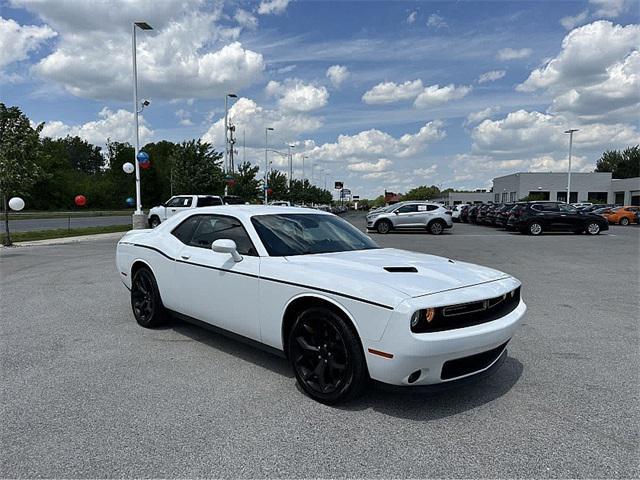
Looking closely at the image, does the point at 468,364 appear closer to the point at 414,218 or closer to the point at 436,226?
the point at 436,226

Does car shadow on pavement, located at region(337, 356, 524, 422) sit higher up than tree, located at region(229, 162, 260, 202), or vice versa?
tree, located at region(229, 162, 260, 202)

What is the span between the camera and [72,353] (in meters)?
4.91

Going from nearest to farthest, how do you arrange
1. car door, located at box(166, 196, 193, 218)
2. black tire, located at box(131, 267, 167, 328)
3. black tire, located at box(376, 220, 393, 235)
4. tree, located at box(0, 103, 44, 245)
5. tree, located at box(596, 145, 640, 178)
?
black tire, located at box(131, 267, 167, 328), tree, located at box(0, 103, 44, 245), car door, located at box(166, 196, 193, 218), black tire, located at box(376, 220, 393, 235), tree, located at box(596, 145, 640, 178)

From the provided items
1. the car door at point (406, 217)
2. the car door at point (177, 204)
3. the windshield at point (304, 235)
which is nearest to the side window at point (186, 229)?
the windshield at point (304, 235)

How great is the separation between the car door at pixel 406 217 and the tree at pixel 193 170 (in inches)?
531

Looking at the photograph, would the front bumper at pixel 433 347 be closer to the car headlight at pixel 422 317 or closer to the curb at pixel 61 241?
the car headlight at pixel 422 317

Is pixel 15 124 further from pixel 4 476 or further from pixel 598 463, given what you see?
pixel 598 463

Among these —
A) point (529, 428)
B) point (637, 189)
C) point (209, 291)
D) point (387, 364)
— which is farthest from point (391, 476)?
point (637, 189)

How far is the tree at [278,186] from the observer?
72.0 metres

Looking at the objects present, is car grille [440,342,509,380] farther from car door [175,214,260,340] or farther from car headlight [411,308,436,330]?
car door [175,214,260,340]

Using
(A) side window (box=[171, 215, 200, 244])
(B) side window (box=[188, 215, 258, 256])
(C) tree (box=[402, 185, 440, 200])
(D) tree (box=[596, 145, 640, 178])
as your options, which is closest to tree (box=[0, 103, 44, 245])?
(A) side window (box=[171, 215, 200, 244])

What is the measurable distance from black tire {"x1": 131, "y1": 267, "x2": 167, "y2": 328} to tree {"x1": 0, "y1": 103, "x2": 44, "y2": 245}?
482 inches

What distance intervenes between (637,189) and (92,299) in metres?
76.5

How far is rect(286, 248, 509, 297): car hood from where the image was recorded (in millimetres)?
3477
